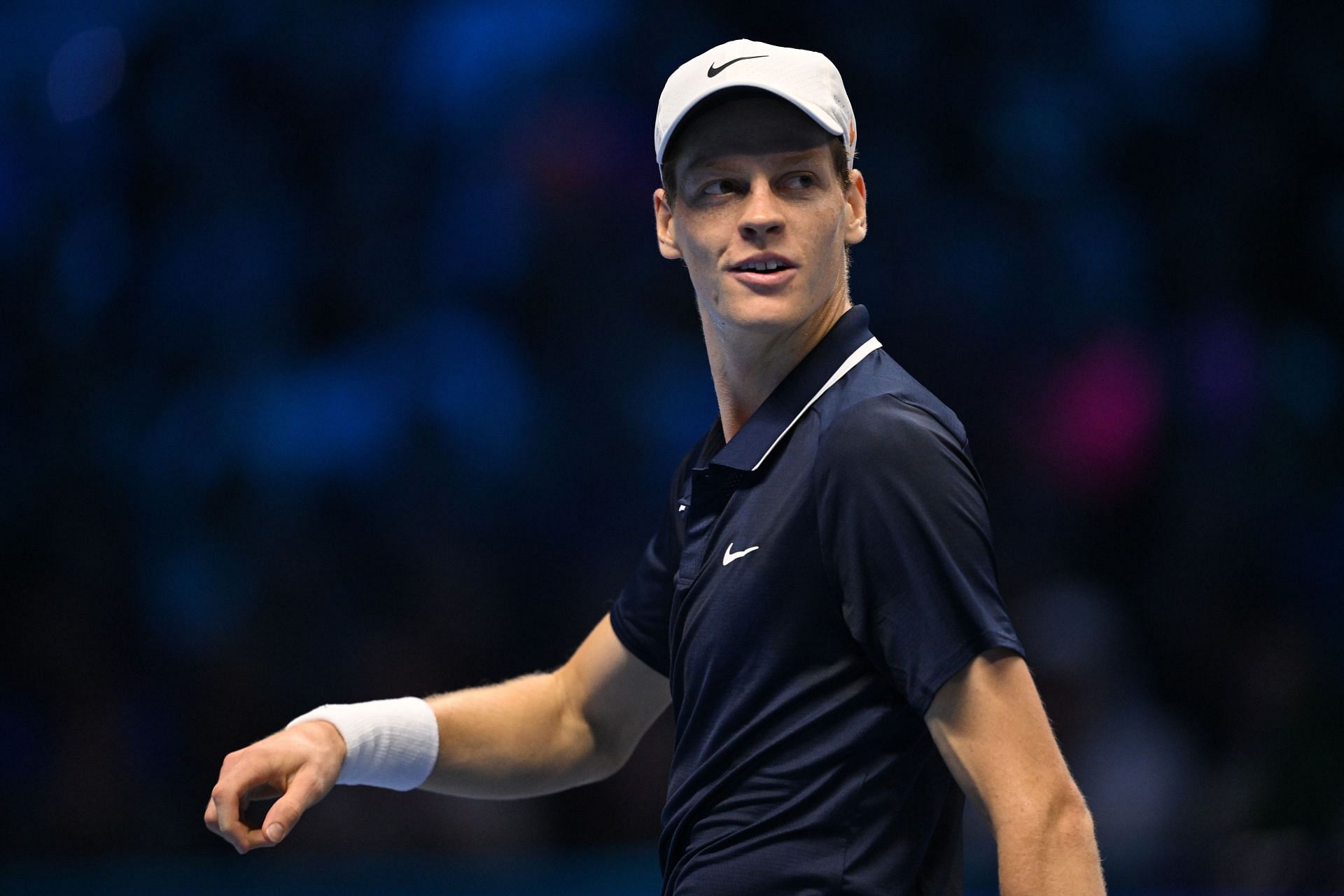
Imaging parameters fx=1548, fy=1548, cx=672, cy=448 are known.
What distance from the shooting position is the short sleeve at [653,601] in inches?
88.4

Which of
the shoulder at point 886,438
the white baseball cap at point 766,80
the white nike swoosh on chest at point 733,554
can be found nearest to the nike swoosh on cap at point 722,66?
the white baseball cap at point 766,80

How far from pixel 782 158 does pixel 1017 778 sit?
818 millimetres

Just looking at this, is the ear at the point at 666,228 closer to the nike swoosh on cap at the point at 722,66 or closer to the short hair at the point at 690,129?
the short hair at the point at 690,129

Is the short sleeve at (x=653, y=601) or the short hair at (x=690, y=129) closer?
the short hair at (x=690, y=129)

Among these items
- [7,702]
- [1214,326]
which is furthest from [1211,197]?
[7,702]

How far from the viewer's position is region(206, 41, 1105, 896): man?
5.37 feet

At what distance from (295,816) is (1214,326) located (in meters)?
4.57

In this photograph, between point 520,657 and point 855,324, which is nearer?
point 855,324

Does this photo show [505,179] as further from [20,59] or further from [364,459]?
[20,59]

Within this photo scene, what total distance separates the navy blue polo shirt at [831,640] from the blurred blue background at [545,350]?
11.3 feet

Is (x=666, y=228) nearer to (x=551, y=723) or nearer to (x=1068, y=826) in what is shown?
(x=551, y=723)

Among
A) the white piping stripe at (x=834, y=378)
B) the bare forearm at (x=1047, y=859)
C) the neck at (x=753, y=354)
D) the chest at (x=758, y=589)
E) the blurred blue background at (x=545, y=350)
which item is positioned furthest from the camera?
the blurred blue background at (x=545, y=350)

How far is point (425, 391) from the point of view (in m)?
5.61

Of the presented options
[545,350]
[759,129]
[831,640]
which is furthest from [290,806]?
[545,350]
